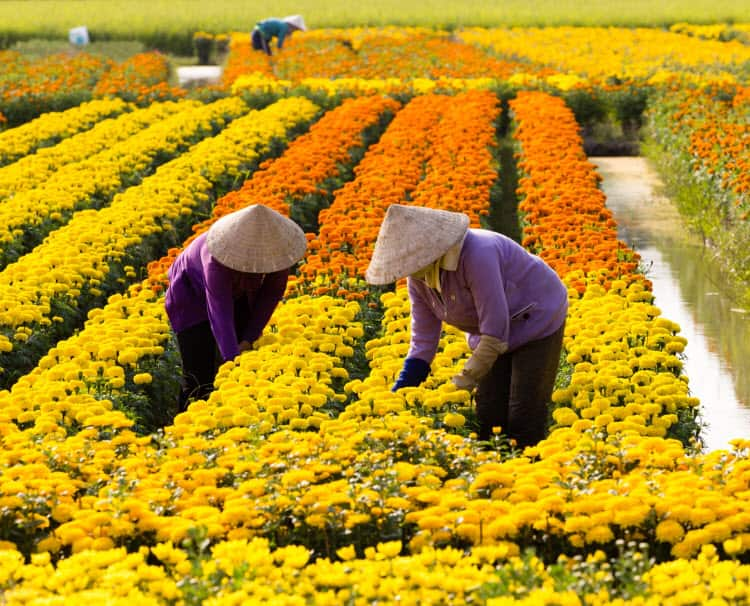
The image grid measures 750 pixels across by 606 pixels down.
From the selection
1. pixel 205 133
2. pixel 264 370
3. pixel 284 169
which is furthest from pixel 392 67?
pixel 264 370

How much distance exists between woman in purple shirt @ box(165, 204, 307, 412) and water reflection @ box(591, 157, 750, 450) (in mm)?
2337

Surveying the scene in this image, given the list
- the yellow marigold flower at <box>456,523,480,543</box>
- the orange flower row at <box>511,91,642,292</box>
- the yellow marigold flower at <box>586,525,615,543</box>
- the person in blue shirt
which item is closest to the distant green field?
the person in blue shirt

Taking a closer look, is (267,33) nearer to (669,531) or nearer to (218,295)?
(218,295)

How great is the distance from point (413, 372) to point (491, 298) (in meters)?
0.65

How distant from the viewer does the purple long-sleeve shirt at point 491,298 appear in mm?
5430

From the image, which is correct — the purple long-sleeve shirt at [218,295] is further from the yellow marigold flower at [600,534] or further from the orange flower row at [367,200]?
the yellow marigold flower at [600,534]

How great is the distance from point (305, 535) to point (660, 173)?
511 inches

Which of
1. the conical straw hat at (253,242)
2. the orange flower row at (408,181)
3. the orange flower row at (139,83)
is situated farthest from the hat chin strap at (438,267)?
the orange flower row at (139,83)

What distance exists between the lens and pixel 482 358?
5.52 meters

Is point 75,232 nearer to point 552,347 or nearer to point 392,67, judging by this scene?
point 552,347

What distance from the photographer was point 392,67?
2600cm

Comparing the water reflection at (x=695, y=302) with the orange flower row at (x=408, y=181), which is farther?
the orange flower row at (x=408, y=181)

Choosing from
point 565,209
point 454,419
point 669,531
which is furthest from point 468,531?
point 565,209

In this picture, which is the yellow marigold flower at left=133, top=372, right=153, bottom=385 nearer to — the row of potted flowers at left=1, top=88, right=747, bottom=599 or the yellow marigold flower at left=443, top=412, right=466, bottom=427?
the row of potted flowers at left=1, top=88, right=747, bottom=599
